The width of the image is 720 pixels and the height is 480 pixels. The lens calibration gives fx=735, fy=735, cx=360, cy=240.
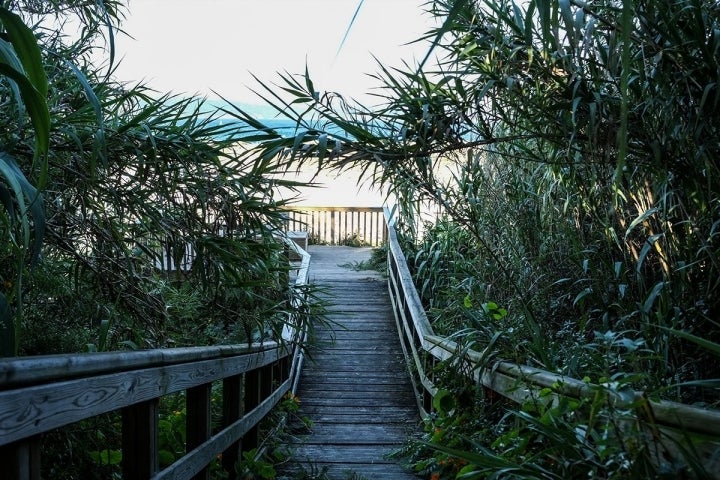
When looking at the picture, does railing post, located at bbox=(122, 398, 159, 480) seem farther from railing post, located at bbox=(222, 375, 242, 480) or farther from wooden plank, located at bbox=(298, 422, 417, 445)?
wooden plank, located at bbox=(298, 422, 417, 445)

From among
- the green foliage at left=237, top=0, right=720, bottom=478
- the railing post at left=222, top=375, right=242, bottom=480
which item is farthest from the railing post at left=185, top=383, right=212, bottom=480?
the green foliage at left=237, top=0, right=720, bottom=478

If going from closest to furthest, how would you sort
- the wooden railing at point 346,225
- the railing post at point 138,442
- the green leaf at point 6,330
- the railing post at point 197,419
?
the green leaf at point 6,330 → the railing post at point 138,442 → the railing post at point 197,419 → the wooden railing at point 346,225

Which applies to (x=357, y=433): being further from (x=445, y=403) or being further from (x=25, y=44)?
(x=25, y=44)

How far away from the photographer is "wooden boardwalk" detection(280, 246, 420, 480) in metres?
4.09

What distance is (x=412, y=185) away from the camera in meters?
2.91

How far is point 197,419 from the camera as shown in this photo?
8.29 ft

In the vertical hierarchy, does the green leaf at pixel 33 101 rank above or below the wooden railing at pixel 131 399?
above

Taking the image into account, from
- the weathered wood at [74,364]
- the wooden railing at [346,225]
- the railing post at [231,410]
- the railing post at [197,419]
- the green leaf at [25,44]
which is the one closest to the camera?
the green leaf at [25,44]

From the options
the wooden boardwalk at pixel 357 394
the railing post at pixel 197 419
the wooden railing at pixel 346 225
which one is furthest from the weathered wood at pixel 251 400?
the wooden railing at pixel 346 225

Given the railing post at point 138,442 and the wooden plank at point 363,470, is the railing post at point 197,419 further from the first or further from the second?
the wooden plank at point 363,470

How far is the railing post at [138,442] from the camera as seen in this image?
5.95 ft

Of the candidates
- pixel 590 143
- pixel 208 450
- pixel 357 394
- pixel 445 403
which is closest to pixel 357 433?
pixel 357 394

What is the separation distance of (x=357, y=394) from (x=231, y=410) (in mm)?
2802

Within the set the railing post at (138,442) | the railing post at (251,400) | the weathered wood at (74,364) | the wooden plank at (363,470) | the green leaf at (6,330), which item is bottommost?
the wooden plank at (363,470)
